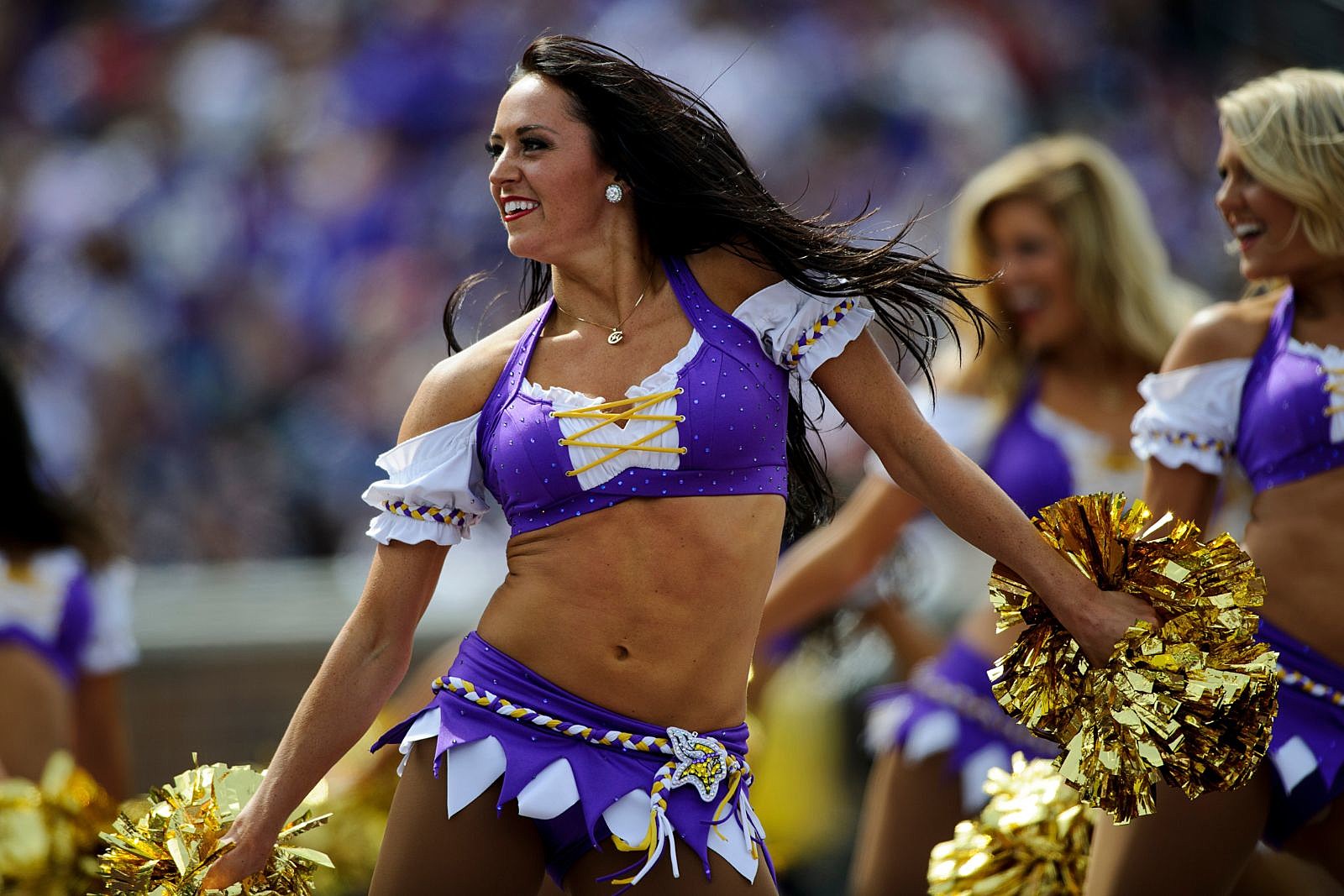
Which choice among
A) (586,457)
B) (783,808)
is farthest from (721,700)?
(783,808)

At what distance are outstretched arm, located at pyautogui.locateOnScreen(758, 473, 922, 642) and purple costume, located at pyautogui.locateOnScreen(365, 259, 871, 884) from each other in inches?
62.7

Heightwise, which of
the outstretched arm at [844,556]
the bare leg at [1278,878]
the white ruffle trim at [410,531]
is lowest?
the bare leg at [1278,878]

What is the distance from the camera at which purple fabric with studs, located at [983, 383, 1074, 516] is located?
475 centimetres

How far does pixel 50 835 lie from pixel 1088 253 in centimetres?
326

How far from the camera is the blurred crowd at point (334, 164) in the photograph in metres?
9.47

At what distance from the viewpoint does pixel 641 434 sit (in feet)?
9.82

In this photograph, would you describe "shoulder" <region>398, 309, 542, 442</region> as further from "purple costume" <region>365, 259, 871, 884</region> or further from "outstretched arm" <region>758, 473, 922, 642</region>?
"outstretched arm" <region>758, 473, 922, 642</region>

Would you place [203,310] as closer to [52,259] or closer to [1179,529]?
[52,259]

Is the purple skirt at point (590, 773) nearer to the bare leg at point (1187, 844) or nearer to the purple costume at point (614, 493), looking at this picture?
the purple costume at point (614, 493)

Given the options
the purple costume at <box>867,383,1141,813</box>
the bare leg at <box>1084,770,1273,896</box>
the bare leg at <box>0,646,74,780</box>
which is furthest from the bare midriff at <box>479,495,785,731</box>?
the bare leg at <box>0,646,74,780</box>

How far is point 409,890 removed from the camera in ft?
9.79

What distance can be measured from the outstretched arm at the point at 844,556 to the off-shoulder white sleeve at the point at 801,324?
165 centimetres

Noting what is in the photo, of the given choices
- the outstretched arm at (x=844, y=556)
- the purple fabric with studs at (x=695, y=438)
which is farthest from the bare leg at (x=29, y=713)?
the purple fabric with studs at (x=695, y=438)

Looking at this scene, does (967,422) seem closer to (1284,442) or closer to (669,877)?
(1284,442)
